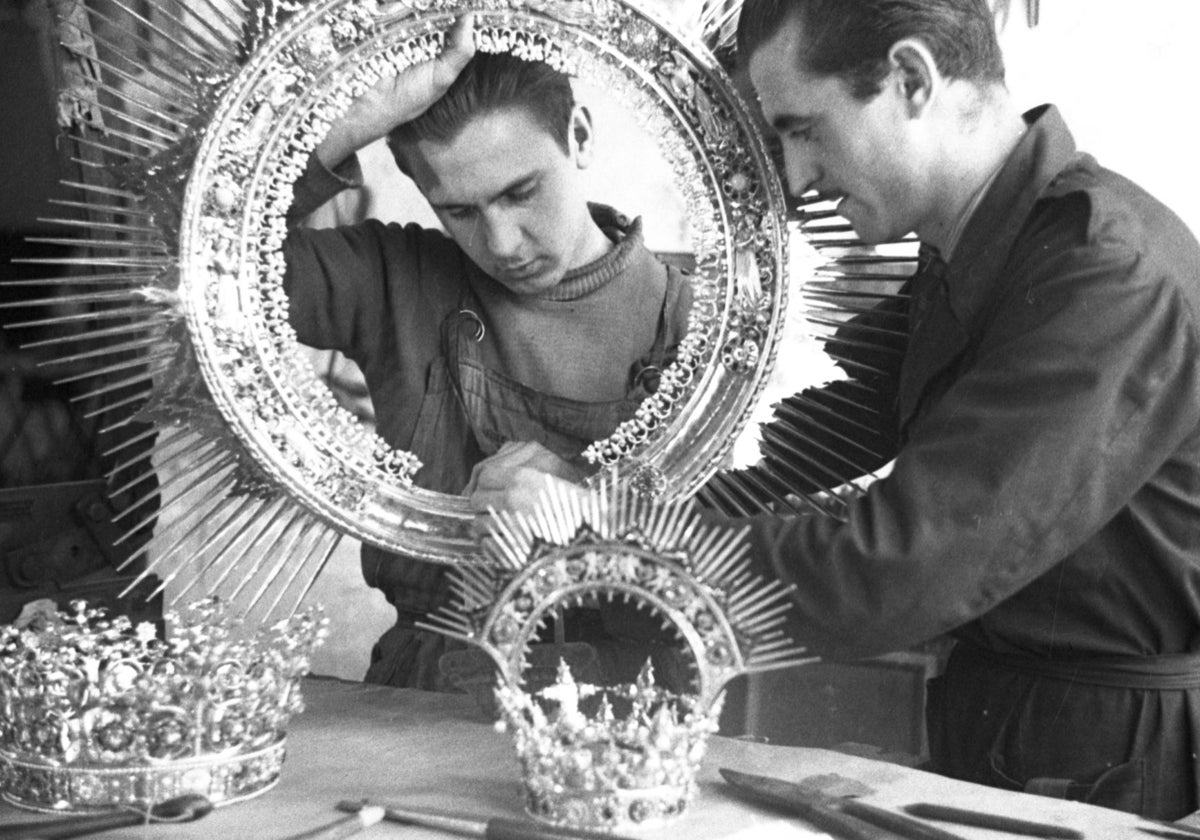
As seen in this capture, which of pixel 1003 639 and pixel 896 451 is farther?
pixel 896 451

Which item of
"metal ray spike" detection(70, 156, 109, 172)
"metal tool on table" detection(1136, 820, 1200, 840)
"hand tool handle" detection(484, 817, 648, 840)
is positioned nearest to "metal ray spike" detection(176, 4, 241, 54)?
"metal ray spike" detection(70, 156, 109, 172)

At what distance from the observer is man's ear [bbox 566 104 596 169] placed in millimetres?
1054

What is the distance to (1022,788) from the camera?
1.01 meters

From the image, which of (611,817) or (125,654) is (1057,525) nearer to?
(611,817)

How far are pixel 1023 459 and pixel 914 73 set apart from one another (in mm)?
299

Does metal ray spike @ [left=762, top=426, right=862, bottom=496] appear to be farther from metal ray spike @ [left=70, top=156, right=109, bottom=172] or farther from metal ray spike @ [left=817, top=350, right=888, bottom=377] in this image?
metal ray spike @ [left=70, top=156, right=109, bottom=172]

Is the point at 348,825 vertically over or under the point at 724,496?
under

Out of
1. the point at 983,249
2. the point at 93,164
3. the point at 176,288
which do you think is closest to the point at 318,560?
the point at 176,288

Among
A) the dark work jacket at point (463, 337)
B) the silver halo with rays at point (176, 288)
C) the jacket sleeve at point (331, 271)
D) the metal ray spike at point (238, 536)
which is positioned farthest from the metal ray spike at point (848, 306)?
the metal ray spike at point (238, 536)

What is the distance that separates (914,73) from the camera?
1.00m

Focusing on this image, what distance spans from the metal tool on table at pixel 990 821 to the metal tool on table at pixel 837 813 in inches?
0.7

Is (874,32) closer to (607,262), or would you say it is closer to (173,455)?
(607,262)

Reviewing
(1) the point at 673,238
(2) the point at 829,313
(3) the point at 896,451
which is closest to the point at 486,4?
(1) the point at 673,238

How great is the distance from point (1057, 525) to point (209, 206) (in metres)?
0.64
